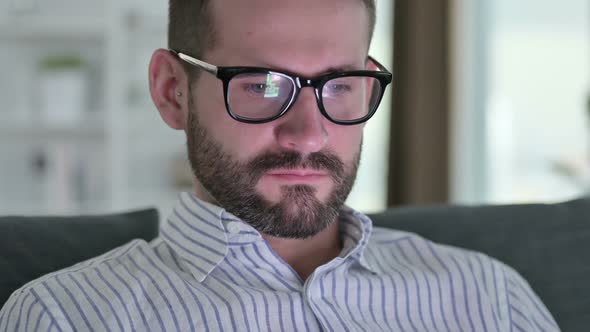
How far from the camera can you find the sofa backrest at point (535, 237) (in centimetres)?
145

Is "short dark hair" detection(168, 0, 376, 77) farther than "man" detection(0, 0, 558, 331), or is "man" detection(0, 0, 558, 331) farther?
"short dark hair" detection(168, 0, 376, 77)

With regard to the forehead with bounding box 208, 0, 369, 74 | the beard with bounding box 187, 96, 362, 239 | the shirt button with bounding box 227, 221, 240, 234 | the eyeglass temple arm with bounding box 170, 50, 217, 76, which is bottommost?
the shirt button with bounding box 227, 221, 240, 234

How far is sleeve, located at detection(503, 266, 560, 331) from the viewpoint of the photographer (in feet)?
4.31

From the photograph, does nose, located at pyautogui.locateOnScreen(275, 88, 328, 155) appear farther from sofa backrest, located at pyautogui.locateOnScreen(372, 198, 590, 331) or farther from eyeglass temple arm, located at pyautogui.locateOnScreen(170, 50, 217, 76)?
sofa backrest, located at pyautogui.locateOnScreen(372, 198, 590, 331)

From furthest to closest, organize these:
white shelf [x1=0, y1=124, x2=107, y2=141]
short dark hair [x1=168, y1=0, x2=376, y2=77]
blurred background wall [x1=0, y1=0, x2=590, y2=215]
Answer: white shelf [x1=0, y1=124, x2=107, y2=141], blurred background wall [x1=0, y1=0, x2=590, y2=215], short dark hair [x1=168, y1=0, x2=376, y2=77]

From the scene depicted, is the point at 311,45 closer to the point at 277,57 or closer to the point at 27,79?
the point at 277,57

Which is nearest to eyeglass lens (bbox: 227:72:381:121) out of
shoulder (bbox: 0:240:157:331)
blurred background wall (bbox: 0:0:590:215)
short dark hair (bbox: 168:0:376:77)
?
short dark hair (bbox: 168:0:376:77)

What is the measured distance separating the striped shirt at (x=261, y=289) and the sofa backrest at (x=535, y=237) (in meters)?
0.09

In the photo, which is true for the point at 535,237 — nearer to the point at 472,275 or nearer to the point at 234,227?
the point at 472,275

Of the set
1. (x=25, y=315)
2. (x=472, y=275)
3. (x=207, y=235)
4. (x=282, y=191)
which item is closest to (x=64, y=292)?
(x=25, y=315)

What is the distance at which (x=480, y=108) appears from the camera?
11.1 feet

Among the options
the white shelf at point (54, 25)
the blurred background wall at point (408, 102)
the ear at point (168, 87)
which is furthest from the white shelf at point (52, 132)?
the ear at point (168, 87)

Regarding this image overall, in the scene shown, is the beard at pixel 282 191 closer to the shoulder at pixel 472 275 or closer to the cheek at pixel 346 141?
the cheek at pixel 346 141

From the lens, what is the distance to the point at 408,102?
125 inches
